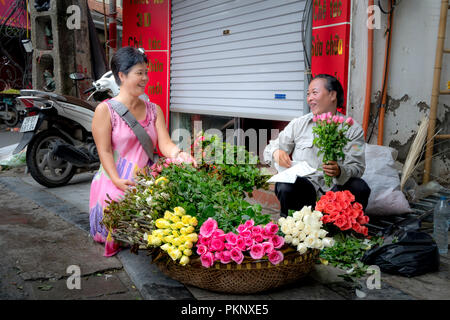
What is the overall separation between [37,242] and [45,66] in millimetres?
4843

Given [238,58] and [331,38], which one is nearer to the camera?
[331,38]

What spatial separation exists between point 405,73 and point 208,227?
2823mm

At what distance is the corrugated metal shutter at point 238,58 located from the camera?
16.3 feet

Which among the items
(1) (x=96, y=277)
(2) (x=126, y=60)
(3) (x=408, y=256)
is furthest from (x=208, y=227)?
(2) (x=126, y=60)

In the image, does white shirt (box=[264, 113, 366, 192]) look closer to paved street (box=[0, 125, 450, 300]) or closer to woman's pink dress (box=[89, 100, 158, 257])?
paved street (box=[0, 125, 450, 300])

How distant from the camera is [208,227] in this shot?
96.8 inches

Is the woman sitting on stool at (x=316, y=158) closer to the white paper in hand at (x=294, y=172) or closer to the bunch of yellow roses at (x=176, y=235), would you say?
the white paper in hand at (x=294, y=172)

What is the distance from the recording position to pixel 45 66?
746 centimetres

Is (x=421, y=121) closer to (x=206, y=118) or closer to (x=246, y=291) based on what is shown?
(x=246, y=291)

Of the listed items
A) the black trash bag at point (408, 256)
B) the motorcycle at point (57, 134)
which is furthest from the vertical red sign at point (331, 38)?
the motorcycle at point (57, 134)

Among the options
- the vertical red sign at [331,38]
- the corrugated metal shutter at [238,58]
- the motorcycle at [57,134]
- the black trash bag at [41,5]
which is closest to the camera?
the vertical red sign at [331,38]

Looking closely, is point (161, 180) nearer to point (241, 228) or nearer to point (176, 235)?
point (176, 235)

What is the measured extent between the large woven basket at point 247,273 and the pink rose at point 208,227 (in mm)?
153

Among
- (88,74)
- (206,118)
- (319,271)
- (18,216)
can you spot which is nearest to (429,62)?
(319,271)
